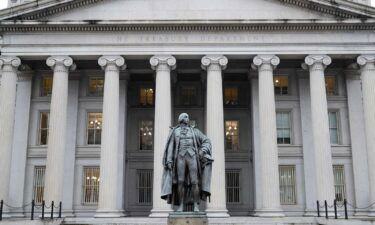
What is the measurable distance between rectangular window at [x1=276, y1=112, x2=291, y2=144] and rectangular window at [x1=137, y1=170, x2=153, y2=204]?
9.50 metres

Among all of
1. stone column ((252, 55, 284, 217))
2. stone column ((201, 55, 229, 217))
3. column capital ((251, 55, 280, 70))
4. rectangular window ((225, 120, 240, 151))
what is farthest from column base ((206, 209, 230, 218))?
column capital ((251, 55, 280, 70))

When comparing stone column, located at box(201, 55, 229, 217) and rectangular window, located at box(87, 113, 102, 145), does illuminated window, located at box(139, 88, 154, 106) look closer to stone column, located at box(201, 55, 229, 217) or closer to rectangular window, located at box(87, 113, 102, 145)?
rectangular window, located at box(87, 113, 102, 145)

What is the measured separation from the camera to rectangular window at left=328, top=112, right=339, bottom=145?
107 feet

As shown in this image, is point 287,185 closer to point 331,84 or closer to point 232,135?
point 232,135

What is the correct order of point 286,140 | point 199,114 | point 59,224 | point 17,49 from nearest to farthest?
point 59,224 → point 17,49 → point 286,140 → point 199,114

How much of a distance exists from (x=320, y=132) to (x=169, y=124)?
9.00 m

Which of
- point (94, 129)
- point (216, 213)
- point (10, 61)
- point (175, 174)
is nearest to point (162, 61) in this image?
point (94, 129)

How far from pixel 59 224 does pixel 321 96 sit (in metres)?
16.6

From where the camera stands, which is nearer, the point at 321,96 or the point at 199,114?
the point at 321,96

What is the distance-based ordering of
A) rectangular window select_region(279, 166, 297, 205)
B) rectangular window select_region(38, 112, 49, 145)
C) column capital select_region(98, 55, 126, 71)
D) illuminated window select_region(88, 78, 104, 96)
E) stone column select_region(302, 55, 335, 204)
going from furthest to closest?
illuminated window select_region(88, 78, 104, 96) < rectangular window select_region(38, 112, 49, 145) < rectangular window select_region(279, 166, 297, 205) < column capital select_region(98, 55, 126, 71) < stone column select_region(302, 55, 335, 204)

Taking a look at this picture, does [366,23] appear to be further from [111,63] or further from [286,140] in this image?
[111,63]

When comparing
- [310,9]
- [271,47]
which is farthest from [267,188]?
[310,9]

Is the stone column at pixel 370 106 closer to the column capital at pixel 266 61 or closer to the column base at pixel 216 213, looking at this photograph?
the column capital at pixel 266 61

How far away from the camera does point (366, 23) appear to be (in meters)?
29.3
